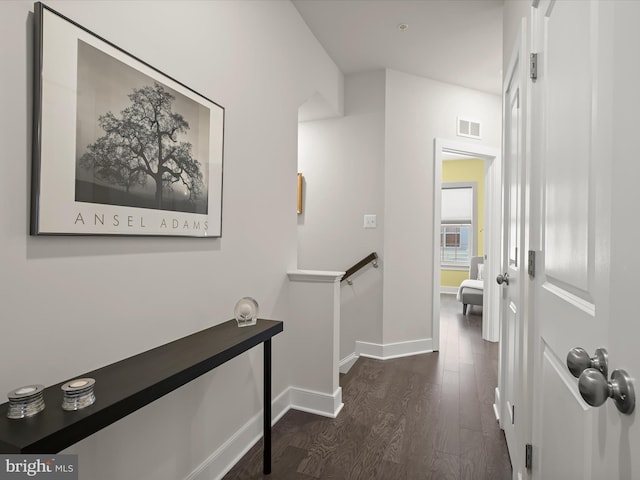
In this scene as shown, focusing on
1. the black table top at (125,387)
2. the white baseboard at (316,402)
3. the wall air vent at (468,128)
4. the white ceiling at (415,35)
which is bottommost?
the white baseboard at (316,402)

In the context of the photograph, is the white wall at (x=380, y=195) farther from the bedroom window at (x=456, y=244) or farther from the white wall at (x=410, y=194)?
the bedroom window at (x=456, y=244)

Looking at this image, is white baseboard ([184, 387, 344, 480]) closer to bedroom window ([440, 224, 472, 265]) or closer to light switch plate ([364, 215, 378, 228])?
light switch plate ([364, 215, 378, 228])

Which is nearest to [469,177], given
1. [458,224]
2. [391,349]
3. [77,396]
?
[458,224]

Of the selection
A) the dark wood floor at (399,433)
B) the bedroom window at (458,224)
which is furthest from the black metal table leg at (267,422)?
the bedroom window at (458,224)

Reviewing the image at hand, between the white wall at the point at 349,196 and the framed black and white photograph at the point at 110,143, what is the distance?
2.04m

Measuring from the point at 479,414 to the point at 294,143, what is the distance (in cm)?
222

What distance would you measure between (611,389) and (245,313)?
1.37 m

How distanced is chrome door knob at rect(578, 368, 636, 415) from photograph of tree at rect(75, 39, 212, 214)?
1266mm

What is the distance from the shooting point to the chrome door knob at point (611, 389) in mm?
492

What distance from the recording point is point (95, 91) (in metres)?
1.04

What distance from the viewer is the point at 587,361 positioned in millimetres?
621

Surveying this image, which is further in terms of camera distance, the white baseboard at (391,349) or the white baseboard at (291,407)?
the white baseboard at (391,349)

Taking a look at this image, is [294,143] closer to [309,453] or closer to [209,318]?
[209,318]

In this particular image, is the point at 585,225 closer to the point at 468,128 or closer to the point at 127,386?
the point at 127,386
